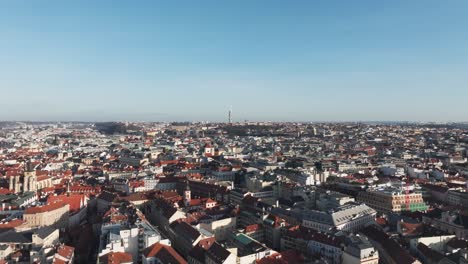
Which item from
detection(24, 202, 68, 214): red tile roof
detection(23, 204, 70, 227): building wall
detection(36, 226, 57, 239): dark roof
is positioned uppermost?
detection(24, 202, 68, 214): red tile roof

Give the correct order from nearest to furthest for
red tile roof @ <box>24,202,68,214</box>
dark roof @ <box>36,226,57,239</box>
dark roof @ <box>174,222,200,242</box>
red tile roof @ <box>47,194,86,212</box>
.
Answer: dark roof @ <box>36,226,57,239</box>, dark roof @ <box>174,222,200,242</box>, red tile roof @ <box>24,202,68,214</box>, red tile roof @ <box>47,194,86,212</box>

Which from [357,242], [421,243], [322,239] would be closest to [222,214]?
[322,239]

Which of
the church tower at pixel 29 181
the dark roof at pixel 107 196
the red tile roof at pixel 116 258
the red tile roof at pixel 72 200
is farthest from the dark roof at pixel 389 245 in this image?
the church tower at pixel 29 181

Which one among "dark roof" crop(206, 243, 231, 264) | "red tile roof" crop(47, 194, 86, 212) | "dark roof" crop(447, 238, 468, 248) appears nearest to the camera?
"dark roof" crop(206, 243, 231, 264)

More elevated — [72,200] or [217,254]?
[217,254]

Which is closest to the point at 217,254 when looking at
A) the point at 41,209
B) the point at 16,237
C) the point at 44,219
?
the point at 16,237

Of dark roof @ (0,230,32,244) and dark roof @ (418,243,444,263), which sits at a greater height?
dark roof @ (418,243,444,263)

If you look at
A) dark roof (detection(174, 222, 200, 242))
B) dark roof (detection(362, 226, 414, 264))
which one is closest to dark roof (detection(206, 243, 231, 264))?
dark roof (detection(174, 222, 200, 242))

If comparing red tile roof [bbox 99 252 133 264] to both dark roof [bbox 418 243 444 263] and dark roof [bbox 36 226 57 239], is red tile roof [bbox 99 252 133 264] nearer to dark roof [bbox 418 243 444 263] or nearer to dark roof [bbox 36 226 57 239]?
dark roof [bbox 36 226 57 239]

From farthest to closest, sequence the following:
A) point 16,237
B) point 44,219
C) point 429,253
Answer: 1. point 44,219
2. point 16,237
3. point 429,253

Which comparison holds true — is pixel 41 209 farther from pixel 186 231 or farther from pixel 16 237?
pixel 186 231

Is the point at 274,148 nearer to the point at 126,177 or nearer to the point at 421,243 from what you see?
the point at 126,177
